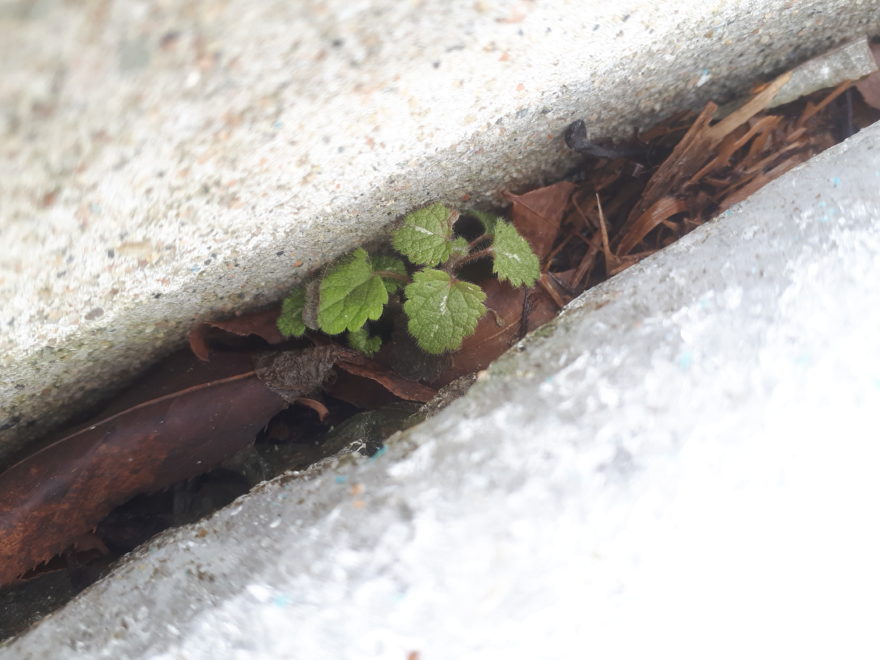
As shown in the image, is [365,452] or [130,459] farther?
[130,459]

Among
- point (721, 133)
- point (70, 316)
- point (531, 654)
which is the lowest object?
point (531, 654)

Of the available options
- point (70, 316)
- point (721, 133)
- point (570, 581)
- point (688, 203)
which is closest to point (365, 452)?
point (570, 581)

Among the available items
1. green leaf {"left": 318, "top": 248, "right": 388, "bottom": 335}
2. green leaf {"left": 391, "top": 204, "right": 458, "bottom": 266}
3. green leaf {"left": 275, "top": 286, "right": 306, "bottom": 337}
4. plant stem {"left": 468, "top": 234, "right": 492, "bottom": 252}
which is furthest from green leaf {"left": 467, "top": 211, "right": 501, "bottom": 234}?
green leaf {"left": 275, "top": 286, "right": 306, "bottom": 337}

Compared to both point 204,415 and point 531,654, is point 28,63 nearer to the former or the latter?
point 204,415

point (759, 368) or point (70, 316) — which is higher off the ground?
point (70, 316)

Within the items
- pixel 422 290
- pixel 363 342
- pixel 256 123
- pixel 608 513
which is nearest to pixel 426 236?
pixel 422 290

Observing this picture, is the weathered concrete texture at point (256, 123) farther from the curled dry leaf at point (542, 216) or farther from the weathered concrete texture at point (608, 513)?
the weathered concrete texture at point (608, 513)

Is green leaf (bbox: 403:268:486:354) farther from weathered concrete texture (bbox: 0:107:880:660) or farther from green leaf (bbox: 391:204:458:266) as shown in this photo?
weathered concrete texture (bbox: 0:107:880:660)

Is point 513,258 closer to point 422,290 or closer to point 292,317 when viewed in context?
point 422,290

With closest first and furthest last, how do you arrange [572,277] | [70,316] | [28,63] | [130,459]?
1. [28,63]
2. [70,316]
3. [130,459]
4. [572,277]
